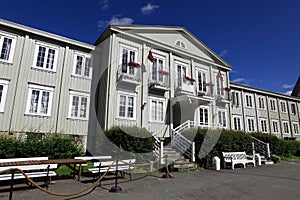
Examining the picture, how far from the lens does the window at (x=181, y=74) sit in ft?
57.8

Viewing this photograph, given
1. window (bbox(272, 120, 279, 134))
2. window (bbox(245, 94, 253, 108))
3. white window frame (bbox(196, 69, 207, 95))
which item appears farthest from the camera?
window (bbox(272, 120, 279, 134))

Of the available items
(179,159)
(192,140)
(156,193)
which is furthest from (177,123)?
(156,193)

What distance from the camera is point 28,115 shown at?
12.6m

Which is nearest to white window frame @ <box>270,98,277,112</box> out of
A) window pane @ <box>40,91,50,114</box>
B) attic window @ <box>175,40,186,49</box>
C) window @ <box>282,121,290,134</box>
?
window @ <box>282,121,290,134</box>

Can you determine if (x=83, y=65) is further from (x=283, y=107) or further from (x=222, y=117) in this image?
(x=283, y=107)

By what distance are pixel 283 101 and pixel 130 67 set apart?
2539 cm

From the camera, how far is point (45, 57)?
13953 millimetres

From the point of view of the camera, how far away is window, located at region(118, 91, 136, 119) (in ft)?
46.8

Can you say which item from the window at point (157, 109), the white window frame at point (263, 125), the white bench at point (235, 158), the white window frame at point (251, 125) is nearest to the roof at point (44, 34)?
the window at point (157, 109)

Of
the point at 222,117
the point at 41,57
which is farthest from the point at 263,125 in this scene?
the point at 41,57

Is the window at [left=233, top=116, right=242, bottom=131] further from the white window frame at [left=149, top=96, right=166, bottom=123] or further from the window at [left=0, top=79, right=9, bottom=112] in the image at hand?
the window at [left=0, top=79, right=9, bottom=112]

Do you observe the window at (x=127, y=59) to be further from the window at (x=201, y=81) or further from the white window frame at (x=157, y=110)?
the window at (x=201, y=81)

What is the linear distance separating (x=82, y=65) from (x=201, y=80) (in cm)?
1092

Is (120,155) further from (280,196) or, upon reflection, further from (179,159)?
(280,196)
